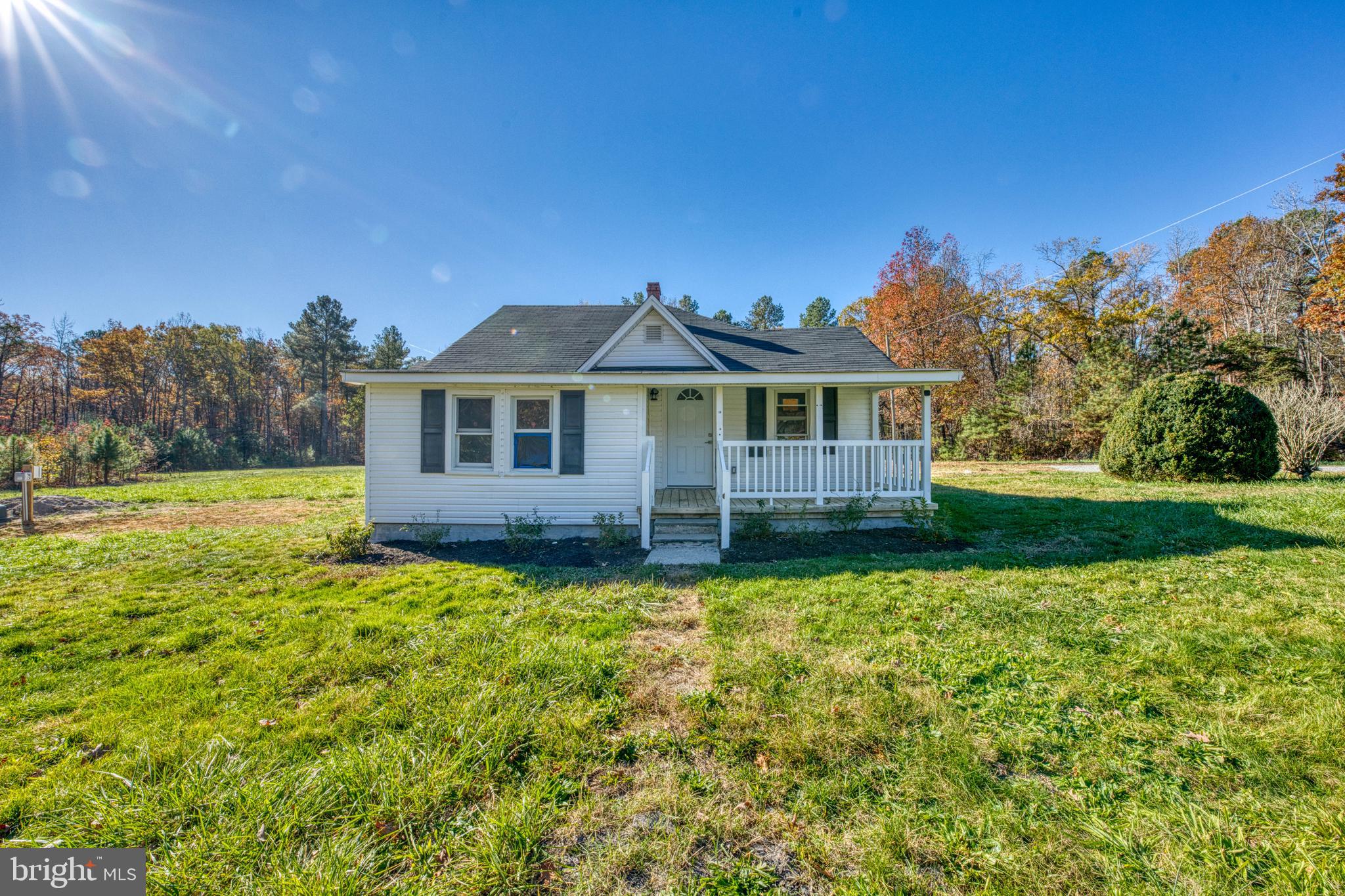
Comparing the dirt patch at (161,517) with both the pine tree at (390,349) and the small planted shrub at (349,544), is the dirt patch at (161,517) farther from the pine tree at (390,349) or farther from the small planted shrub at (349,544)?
the pine tree at (390,349)

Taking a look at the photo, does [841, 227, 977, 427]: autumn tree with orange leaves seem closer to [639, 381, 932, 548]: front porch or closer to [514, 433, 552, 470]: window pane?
[639, 381, 932, 548]: front porch

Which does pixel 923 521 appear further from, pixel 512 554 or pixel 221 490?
pixel 221 490

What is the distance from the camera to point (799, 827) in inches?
78.1

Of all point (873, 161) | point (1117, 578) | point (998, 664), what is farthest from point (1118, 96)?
point (998, 664)

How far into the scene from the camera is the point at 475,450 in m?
8.48

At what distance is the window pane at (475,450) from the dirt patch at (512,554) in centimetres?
144

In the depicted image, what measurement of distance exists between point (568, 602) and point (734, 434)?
643 cm

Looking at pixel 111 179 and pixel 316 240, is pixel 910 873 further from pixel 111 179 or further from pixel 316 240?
pixel 111 179

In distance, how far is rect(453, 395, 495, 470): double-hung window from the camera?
27.1ft

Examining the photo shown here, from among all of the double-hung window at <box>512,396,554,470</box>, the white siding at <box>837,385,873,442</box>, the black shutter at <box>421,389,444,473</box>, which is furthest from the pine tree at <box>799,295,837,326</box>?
the black shutter at <box>421,389,444,473</box>

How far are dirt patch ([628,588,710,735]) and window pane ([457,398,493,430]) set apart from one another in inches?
207

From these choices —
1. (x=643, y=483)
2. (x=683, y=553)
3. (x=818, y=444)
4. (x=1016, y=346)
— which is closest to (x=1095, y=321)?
(x=1016, y=346)

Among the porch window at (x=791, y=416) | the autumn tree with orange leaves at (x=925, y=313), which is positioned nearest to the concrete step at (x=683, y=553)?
the porch window at (x=791, y=416)

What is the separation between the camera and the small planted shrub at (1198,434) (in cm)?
1038
